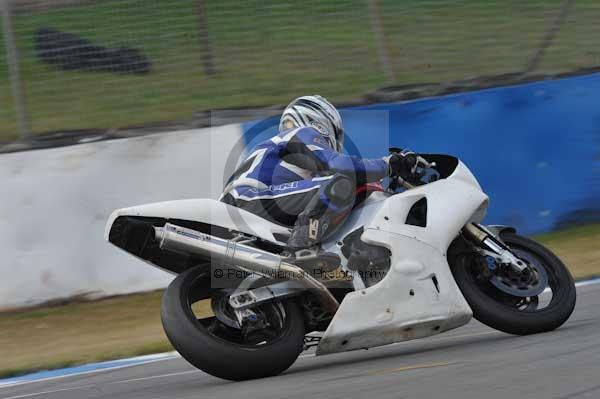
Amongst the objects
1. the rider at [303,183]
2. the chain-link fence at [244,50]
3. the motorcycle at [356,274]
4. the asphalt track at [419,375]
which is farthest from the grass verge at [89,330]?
the rider at [303,183]

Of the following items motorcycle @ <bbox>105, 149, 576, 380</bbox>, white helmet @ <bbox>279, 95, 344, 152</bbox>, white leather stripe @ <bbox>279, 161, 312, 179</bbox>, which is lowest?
motorcycle @ <bbox>105, 149, 576, 380</bbox>

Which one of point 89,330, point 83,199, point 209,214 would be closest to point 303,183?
point 209,214

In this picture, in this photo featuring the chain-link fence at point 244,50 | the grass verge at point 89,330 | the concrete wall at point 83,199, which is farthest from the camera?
the chain-link fence at point 244,50

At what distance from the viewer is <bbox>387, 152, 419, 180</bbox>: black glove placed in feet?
20.2

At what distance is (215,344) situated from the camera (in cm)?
531

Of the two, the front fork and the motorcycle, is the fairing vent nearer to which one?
the motorcycle

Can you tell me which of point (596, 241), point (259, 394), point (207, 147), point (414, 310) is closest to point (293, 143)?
point (414, 310)

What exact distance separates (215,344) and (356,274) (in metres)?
1.05

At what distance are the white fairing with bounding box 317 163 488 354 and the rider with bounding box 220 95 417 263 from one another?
22 centimetres

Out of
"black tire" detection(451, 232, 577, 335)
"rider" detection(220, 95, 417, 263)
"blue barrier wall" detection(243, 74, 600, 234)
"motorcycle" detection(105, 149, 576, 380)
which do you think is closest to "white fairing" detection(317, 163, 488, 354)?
"motorcycle" detection(105, 149, 576, 380)

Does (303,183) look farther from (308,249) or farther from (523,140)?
(523,140)

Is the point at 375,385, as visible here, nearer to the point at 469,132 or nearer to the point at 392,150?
the point at 392,150

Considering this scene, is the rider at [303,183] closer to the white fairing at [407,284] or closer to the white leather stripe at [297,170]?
the white leather stripe at [297,170]

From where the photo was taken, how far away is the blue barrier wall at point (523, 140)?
10.1 m
